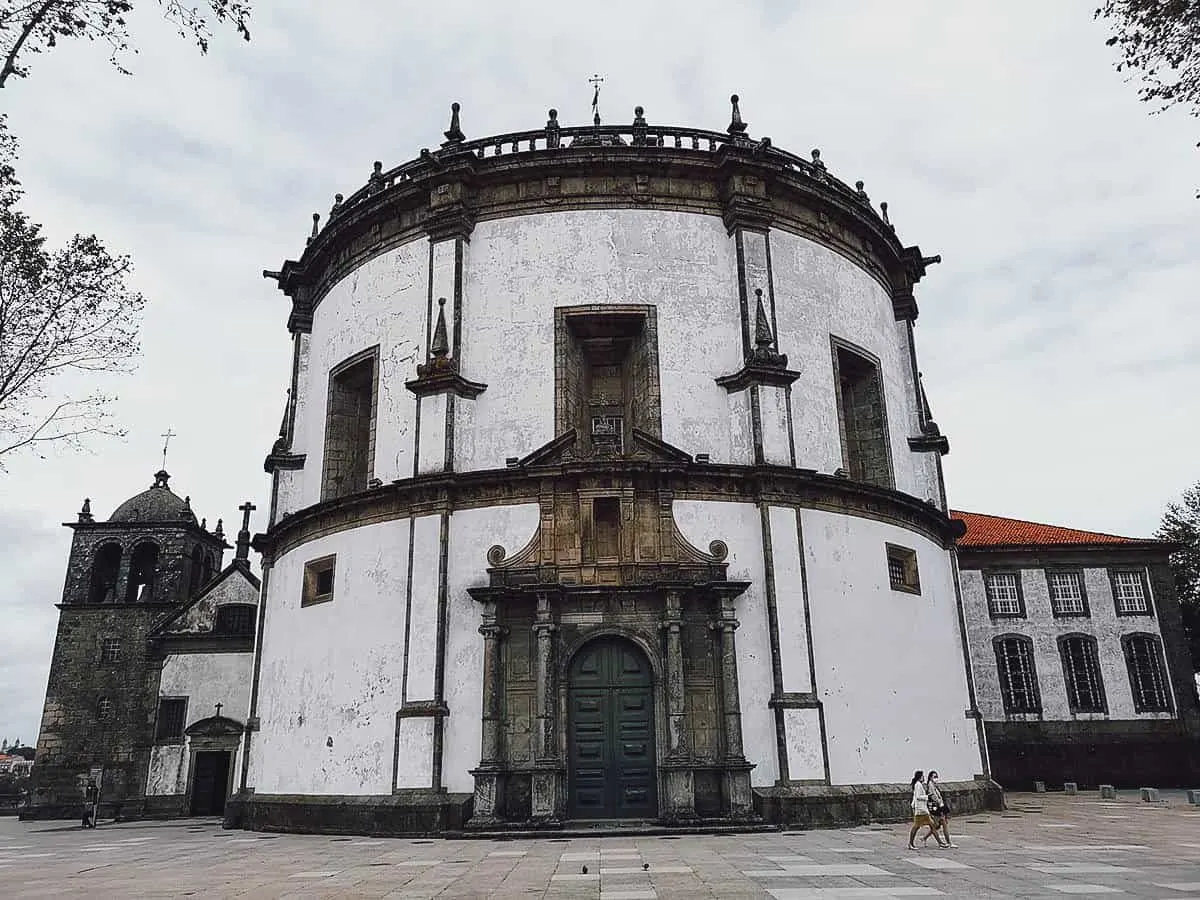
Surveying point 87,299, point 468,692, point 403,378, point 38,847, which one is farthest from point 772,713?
point 38,847

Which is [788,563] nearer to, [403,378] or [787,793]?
[787,793]

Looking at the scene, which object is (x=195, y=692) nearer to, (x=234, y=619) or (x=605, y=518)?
(x=234, y=619)

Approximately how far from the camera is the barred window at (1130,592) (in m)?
34.0

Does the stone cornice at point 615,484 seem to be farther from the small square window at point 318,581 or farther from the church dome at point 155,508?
the church dome at point 155,508

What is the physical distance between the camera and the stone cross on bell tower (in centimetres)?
3116

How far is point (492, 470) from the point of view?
18.1 metres

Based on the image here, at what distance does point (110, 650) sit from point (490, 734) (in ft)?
74.4

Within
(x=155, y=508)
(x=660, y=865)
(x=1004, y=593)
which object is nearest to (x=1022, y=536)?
(x=1004, y=593)

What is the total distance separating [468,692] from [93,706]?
21866mm

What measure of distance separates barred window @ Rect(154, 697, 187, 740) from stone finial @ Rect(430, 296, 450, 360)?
59.7 ft

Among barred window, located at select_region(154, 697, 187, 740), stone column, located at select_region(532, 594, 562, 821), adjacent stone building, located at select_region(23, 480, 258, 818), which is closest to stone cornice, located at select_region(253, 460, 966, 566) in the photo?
stone column, located at select_region(532, 594, 562, 821)

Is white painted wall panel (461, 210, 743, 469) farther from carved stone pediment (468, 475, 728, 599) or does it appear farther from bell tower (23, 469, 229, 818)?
bell tower (23, 469, 229, 818)

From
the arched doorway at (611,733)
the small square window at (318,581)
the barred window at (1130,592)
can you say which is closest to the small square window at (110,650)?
the small square window at (318,581)

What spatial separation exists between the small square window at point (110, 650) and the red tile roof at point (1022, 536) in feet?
96.9
